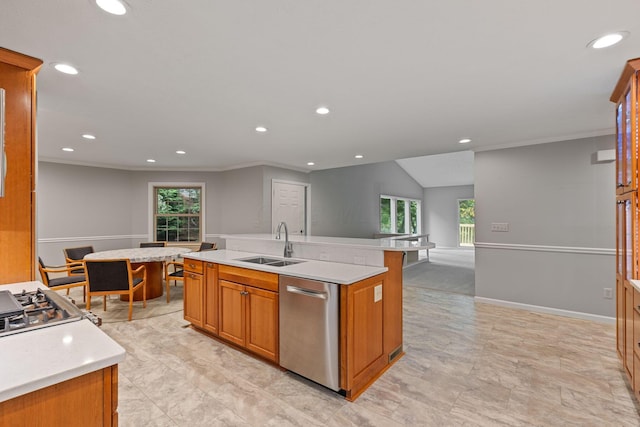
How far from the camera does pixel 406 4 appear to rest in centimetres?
147

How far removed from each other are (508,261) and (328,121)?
3273 millimetres

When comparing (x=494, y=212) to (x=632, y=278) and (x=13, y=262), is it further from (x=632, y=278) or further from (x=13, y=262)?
(x=13, y=262)

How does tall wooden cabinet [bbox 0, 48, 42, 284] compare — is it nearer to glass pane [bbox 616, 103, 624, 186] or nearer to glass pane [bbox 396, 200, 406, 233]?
glass pane [bbox 616, 103, 624, 186]

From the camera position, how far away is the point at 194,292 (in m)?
3.29

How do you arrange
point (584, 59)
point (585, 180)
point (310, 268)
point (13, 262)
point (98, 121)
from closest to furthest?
point (13, 262) → point (584, 59) → point (310, 268) → point (98, 121) → point (585, 180)

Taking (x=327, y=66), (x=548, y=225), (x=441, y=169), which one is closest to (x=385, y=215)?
(x=441, y=169)

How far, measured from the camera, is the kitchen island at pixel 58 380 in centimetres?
81

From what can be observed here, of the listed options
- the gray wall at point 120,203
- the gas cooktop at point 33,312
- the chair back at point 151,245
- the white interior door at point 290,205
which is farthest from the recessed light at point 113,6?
the chair back at point 151,245

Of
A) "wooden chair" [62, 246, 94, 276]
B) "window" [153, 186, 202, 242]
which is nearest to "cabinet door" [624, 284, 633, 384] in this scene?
"wooden chair" [62, 246, 94, 276]

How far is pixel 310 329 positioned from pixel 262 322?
569 millimetres

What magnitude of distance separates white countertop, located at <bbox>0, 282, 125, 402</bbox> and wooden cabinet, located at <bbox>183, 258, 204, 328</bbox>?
206 centimetres

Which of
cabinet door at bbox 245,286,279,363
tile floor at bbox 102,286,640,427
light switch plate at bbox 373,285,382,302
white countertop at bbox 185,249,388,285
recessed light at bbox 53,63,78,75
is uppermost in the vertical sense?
recessed light at bbox 53,63,78,75

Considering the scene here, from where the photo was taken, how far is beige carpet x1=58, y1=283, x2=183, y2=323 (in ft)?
12.4

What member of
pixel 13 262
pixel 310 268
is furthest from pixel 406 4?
pixel 13 262
